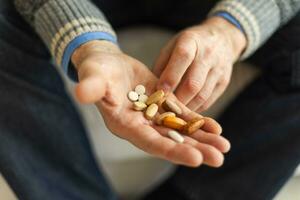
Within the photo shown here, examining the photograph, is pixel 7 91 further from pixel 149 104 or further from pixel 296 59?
pixel 296 59

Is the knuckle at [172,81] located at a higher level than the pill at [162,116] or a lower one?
higher

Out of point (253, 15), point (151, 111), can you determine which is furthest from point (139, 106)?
point (253, 15)

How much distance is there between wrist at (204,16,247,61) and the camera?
680mm

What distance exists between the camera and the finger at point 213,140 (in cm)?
53

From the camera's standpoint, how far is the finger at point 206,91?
2.04 ft

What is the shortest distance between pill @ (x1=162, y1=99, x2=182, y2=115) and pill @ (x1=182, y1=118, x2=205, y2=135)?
32 millimetres

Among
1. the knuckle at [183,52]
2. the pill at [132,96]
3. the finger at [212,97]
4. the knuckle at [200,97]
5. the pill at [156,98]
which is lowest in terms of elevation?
the finger at [212,97]

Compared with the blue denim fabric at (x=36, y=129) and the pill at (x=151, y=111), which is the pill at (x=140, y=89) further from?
the blue denim fabric at (x=36, y=129)

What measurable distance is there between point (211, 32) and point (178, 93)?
11cm

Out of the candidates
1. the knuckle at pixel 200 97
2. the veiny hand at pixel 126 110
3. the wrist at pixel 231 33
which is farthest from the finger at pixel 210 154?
the wrist at pixel 231 33

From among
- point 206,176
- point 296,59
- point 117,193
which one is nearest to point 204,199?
point 206,176

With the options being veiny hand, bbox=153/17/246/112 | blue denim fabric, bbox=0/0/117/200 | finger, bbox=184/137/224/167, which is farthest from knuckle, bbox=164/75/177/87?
blue denim fabric, bbox=0/0/117/200

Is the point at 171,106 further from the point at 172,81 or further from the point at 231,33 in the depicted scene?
the point at 231,33

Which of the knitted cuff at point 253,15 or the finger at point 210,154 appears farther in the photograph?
the knitted cuff at point 253,15
